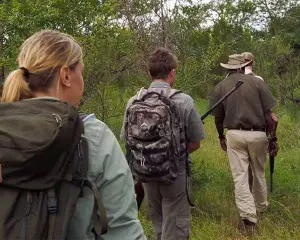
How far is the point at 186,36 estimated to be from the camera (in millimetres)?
7516

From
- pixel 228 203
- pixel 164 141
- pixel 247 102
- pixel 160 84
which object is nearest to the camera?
pixel 164 141

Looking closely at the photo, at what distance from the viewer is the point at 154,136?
3.84 metres

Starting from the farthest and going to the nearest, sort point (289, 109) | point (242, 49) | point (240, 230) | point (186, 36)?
1. point (242, 49)
2. point (289, 109)
3. point (186, 36)
4. point (240, 230)

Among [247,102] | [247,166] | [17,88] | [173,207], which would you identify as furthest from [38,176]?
[247,166]

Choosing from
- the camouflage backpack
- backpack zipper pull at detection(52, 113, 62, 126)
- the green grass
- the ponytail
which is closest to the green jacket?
backpack zipper pull at detection(52, 113, 62, 126)

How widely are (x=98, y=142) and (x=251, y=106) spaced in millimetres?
3949

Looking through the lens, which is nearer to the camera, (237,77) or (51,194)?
(51,194)

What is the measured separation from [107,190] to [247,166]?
4157 mm

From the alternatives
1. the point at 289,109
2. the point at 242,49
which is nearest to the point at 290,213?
the point at 289,109

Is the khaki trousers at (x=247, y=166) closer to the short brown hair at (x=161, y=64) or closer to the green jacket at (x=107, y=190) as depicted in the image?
the short brown hair at (x=161, y=64)

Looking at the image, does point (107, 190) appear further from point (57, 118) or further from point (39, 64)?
point (39, 64)

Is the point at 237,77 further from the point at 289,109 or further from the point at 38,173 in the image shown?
the point at 289,109

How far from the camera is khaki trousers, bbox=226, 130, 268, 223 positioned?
18.2 ft

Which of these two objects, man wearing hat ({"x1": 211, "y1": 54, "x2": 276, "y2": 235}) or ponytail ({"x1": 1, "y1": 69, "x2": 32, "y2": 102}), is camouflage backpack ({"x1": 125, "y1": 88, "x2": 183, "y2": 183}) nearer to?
man wearing hat ({"x1": 211, "y1": 54, "x2": 276, "y2": 235})
